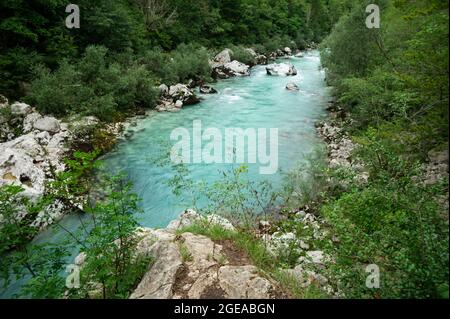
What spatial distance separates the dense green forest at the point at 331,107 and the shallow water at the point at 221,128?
3.84 ft

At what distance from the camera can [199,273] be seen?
14.9 feet

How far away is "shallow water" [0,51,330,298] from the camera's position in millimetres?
9859

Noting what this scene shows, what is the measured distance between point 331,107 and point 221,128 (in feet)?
23.2

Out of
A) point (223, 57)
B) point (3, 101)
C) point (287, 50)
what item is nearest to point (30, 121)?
point (3, 101)

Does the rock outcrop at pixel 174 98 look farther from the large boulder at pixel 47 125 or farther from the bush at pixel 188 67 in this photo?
the large boulder at pixel 47 125

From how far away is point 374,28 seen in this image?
15.1 m

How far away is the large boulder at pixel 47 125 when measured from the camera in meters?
13.1

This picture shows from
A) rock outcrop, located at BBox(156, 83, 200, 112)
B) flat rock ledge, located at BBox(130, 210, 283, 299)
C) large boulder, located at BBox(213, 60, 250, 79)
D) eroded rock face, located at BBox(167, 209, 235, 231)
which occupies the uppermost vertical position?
large boulder, located at BBox(213, 60, 250, 79)

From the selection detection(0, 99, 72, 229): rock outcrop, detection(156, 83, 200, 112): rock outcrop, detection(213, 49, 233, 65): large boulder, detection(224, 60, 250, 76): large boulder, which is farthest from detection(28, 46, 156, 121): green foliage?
detection(213, 49, 233, 65): large boulder

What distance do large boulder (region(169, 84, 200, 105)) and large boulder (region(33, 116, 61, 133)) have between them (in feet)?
25.6

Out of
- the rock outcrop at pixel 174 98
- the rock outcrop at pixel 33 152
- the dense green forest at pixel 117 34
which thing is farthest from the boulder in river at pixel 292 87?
the rock outcrop at pixel 33 152

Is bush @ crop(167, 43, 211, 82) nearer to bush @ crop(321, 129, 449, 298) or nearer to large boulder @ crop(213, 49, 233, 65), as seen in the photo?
large boulder @ crop(213, 49, 233, 65)
